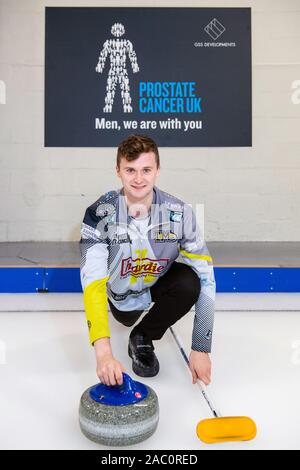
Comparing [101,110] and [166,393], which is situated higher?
[101,110]

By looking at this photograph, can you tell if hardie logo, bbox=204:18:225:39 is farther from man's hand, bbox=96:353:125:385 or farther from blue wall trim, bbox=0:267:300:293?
man's hand, bbox=96:353:125:385

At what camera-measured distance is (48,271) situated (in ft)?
7.42

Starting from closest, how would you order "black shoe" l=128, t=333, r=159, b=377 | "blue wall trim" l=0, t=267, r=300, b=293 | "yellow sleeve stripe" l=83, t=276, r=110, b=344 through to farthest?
"yellow sleeve stripe" l=83, t=276, r=110, b=344 < "black shoe" l=128, t=333, r=159, b=377 < "blue wall trim" l=0, t=267, r=300, b=293

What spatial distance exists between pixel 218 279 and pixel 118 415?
1332mm

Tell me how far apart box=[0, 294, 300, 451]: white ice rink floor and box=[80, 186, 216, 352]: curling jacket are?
0.60 feet

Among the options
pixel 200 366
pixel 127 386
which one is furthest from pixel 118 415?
pixel 200 366

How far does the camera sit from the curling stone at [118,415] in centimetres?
102

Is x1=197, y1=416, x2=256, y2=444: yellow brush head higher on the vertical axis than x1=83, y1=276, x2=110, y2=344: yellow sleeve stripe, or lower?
lower

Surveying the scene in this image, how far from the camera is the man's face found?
1414 millimetres

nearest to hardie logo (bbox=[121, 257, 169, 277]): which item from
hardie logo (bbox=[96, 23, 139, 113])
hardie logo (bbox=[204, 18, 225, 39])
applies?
hardie logo (bbox=[96, 23, 139, 113])

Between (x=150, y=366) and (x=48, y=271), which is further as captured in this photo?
(x=48, y=271)
